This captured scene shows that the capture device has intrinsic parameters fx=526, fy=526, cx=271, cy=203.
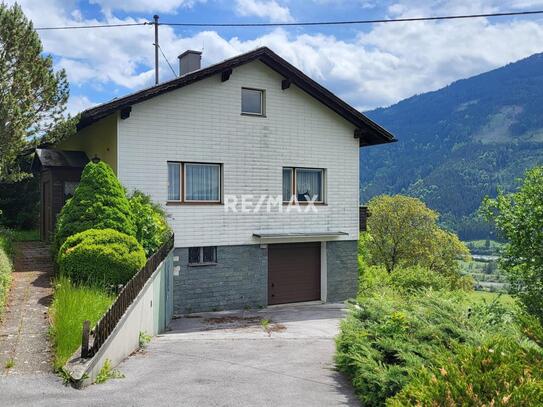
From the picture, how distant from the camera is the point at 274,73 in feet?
61.5

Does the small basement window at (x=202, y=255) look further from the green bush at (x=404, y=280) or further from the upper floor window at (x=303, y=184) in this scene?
the green bush at (x=404, y=280)

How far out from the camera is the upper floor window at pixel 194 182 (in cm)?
1712

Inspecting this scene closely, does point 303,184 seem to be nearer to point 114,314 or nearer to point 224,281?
point 224,281

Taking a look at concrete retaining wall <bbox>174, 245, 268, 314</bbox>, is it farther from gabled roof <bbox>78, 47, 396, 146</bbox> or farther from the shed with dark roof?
gabled roof <bbox>78, 47, 396, 146</bbox>

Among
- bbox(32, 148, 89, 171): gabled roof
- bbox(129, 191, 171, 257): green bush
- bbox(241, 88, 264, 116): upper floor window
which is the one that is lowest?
bbox(129, 191, 171, 257): green bush

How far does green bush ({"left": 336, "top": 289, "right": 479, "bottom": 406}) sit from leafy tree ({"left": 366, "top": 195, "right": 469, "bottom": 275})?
3843 cm

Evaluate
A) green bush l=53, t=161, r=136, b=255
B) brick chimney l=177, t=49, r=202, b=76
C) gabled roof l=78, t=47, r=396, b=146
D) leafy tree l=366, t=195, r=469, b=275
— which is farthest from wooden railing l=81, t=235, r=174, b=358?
leafy tree l=366, t=195, r=469, b=275

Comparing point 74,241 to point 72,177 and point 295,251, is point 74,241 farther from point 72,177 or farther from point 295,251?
point 295,251

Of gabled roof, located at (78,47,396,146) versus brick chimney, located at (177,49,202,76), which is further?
brick chimney, located at (177,49,202,76)

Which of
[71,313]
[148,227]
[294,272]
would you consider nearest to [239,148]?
[148,227]

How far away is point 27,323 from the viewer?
945cm

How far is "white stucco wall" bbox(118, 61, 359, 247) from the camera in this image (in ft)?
54.1

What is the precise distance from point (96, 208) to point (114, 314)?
5.45 m

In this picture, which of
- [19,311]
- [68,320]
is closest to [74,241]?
[19,311]
